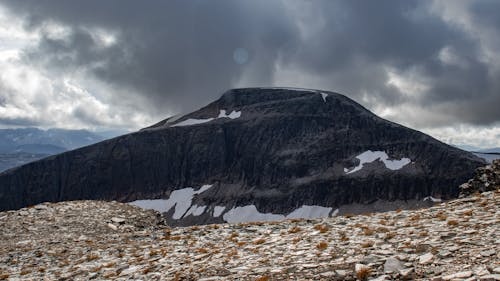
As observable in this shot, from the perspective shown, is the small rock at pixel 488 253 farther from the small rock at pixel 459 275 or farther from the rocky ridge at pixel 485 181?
the rocky ridge at pixel 485 181

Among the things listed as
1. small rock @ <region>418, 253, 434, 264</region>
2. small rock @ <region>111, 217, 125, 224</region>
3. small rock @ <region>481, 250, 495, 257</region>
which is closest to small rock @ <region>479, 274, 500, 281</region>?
small rock @ <region>481, 250, 495, 257</region>

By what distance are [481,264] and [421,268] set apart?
128 centimetres

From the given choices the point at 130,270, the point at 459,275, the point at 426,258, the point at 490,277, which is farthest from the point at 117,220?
the point at 490,277

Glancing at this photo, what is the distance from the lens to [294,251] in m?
12.5

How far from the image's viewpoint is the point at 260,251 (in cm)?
1339

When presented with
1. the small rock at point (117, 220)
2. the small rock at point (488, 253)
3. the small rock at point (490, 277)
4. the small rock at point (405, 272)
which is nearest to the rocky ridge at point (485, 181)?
the small rock at point (488, 253)

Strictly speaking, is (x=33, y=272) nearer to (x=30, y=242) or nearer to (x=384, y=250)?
(x=30, y=242)

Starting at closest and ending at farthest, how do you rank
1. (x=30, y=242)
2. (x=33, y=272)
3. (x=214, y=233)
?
(x=33, y=272) < (x=214, y=233) < (x=30, y=242)

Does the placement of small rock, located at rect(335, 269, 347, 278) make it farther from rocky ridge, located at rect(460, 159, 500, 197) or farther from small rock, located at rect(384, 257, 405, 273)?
rocky ridge, located at rect(460, 159, 500, 197)

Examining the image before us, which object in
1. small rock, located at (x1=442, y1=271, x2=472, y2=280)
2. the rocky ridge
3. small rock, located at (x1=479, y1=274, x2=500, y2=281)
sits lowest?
small rock, located at (x1=442, y1=271, x2=472, y2=280)

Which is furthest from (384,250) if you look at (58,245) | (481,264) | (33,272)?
(58,245)

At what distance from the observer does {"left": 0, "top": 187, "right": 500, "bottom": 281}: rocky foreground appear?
30.7ft

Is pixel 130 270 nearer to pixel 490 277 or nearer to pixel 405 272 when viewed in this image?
pixel 405 272

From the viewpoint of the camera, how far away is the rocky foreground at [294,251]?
9.37 meters
